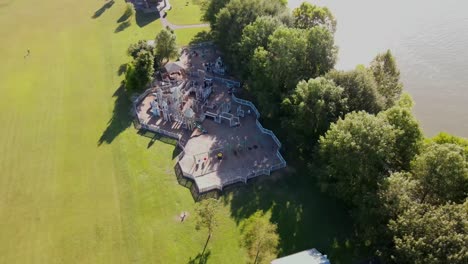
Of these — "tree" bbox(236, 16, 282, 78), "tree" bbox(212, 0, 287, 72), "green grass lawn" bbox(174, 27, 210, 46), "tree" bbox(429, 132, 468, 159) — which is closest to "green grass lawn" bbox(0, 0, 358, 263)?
"tree" bbox(429, 132, 468, 159)

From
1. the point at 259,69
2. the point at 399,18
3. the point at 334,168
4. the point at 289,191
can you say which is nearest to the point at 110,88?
the point at 259,69

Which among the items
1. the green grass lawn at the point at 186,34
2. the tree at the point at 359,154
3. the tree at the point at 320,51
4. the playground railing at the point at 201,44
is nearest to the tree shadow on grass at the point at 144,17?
the green grass lawn at the point at 186,34

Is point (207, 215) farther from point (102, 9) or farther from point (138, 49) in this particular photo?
point (102, 9)

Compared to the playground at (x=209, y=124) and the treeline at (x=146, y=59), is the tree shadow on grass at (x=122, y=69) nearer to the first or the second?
the treeline at (x=146, y=59)

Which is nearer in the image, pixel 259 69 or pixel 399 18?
pixel 259 69

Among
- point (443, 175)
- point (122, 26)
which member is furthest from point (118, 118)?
point (443, 175)

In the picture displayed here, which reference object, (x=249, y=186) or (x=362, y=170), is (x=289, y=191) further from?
(x=362, y=170)
